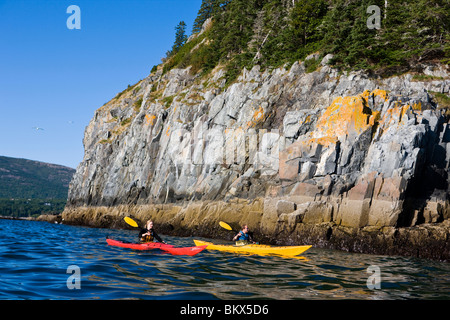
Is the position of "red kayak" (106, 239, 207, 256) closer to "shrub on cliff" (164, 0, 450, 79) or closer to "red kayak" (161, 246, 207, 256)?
"red kayak" (161, 246, 207, 256)

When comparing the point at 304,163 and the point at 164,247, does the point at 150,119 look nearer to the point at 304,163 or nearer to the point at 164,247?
the point at 304,163

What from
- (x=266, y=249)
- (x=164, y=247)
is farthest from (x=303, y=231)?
(x=164, y=247)

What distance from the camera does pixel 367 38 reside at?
31141 millimetres

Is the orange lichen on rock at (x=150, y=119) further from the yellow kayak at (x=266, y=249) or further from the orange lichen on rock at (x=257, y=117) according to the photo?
the yellow kayak at (x=266, y=249)

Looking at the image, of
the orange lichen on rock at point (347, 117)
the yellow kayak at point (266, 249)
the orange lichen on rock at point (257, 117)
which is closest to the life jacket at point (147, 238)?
the yellow kayak at point (266, 249)

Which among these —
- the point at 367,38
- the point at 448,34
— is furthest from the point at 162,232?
the point at 448,34

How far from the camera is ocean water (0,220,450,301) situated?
7.70 m

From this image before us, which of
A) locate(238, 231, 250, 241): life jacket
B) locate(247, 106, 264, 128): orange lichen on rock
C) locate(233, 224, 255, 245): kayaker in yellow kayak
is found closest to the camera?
locate(233, 224, 255, 245): kayaker in yellow kayak

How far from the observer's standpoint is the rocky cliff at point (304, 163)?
20094mm

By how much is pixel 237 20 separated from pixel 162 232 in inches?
1324

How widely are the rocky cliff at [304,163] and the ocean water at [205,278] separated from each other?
21.4 ft

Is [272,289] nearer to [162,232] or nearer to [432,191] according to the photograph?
[432,191]

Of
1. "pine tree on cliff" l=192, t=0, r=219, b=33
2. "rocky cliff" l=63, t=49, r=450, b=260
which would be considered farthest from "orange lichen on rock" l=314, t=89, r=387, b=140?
"pine tree on cliff" l=192, t=0, r=219, b=33

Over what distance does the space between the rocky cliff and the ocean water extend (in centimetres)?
651
